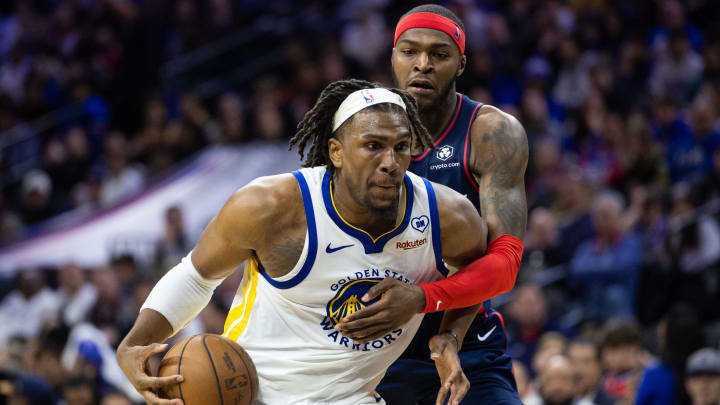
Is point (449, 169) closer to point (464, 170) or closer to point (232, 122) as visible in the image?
point (464, 170)

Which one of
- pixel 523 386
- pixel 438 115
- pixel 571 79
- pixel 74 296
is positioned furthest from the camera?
pixel 571 79

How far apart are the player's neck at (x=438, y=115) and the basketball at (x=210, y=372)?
4.87 feet

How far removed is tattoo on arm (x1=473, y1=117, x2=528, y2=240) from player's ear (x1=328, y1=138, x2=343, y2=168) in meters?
0.79

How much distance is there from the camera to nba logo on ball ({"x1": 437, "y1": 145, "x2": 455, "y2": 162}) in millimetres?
4273

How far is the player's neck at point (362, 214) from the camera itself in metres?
3.55

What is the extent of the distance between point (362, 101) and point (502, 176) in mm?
897

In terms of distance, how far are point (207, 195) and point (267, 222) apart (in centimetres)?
802

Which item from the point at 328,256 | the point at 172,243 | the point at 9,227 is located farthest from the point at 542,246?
the point at 9,227

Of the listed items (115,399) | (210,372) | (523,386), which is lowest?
(523,386)

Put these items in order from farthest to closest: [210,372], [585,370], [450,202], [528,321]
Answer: [528,321], [585,370], [450,202], [210,372]

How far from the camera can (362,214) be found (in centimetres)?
358

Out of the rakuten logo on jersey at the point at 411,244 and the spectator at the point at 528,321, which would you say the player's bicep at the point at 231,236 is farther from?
the spectator at the point at 528,321

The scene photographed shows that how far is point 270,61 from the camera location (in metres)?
13.1

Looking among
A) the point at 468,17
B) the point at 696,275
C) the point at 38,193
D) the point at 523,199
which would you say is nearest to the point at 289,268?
the point at 523,199
